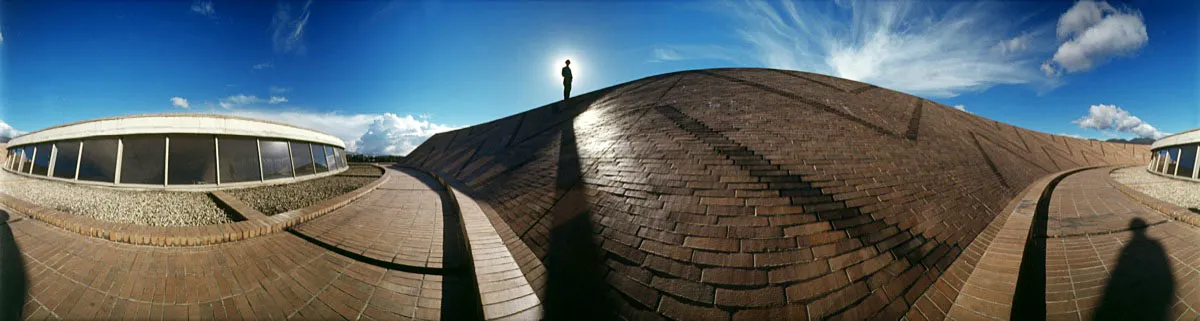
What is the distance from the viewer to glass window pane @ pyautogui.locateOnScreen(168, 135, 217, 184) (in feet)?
18.8

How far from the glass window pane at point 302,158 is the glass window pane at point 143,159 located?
80.5 inches

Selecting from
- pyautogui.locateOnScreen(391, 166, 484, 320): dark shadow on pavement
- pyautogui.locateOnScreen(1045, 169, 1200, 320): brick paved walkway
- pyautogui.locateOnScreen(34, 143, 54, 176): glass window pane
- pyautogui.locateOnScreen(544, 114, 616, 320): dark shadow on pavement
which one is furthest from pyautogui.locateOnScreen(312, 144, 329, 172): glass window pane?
pyautogui.locateOnScreen(1045, 169, 1200, 320): brick paved walkway

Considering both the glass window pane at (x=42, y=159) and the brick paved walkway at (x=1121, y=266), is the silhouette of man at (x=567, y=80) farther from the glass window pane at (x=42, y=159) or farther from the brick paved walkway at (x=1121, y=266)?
the glass window pane at (x=42, y=159)

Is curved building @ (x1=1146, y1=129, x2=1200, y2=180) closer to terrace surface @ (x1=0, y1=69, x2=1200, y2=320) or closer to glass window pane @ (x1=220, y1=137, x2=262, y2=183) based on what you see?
terrace surface @ (x1=0, y1=69, x2=1200, y2=320)

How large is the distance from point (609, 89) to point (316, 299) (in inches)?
286

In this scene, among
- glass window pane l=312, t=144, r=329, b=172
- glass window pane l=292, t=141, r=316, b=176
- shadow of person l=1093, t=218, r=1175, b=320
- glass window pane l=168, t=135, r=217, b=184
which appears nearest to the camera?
shadow of person l=1093, t=218, r=1175, b=320

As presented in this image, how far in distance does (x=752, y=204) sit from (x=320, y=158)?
11.6m

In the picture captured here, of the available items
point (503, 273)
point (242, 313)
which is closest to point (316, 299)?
point (242, 313)

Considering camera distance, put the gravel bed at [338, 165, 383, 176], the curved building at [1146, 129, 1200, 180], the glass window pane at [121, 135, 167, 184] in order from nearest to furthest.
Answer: the curved building at [1146, 129, 1200, 180] → the glass window pane at [121, 135, 167, 184] → the gravel bed at [338, 165, 383, 176]

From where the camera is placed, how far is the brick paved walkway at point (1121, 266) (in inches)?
69.4

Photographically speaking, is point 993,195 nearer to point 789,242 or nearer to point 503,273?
point 789,242

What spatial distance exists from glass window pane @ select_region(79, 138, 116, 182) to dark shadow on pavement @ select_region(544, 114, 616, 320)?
29.5 ft

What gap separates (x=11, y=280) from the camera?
2.16 metres

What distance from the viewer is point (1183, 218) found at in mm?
2760
